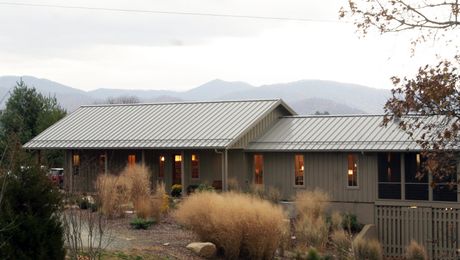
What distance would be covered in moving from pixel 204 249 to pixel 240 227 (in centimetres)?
99

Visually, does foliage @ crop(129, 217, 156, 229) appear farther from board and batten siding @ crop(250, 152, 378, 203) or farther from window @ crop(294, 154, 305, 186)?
window @ crop(294, 154, 305, 186)

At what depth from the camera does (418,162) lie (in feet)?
81.3

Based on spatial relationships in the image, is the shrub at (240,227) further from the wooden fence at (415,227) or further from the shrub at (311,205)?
the wooden fence at (415,227)

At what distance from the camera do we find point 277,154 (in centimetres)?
2773

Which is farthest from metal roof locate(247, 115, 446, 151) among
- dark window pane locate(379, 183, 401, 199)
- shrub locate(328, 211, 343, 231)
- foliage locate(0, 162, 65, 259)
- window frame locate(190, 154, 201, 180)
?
foliage locate(0, 162, 65, 259)

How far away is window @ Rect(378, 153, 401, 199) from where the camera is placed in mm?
25156

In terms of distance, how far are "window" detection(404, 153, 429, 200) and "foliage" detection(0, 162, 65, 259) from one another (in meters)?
17.6

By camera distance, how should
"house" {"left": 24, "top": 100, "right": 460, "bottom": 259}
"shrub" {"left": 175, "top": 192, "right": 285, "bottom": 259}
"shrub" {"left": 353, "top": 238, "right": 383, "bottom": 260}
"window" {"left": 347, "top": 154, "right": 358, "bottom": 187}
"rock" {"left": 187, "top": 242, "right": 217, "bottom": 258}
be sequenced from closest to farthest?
"rock" {"left": 187, "top": 242, "right": 217, "bottom": 258}
"shrub" {"left": 175, "top": 192, "right": 285, "bottom": 259}
"shrub" {"left": 353, "top": 238, "right": 383, "bottom": 260}
"house" {"left": 24, "top": 100, "right": 460, "bottom": 259}
"window" {"left": 347, "top": 154, "right": 358, "bottom": 187}

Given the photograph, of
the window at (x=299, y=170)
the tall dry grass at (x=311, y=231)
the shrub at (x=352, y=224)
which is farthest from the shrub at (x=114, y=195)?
the window at (x=299, y=170)

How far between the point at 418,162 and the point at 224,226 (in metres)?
11.8

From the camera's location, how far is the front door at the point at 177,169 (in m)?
30.4

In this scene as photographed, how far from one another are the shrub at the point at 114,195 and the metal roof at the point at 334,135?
25.0ft

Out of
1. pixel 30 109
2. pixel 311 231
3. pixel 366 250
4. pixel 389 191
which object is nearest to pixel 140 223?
pixel 311 231

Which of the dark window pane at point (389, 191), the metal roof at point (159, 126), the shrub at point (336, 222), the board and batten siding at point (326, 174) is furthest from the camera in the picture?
the metal roof at point (159, 126)
